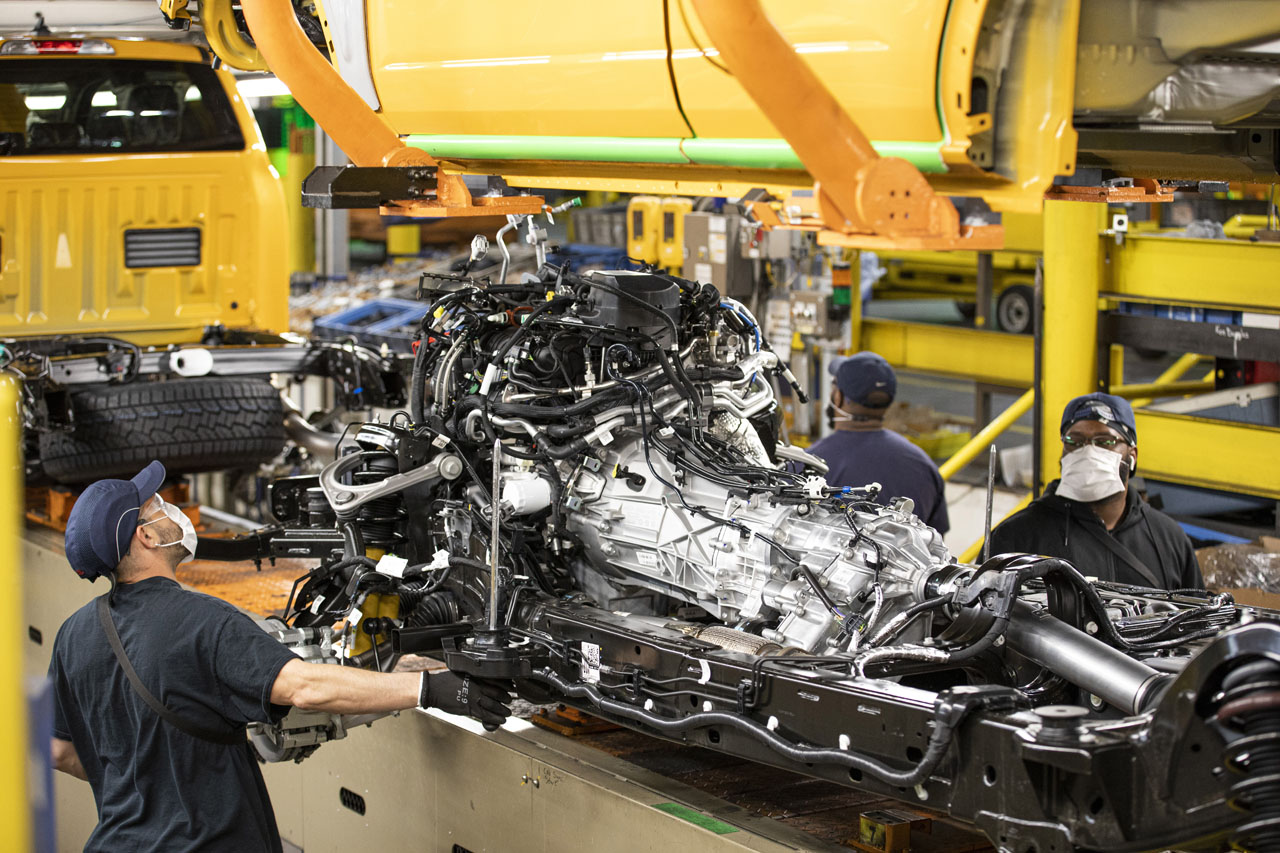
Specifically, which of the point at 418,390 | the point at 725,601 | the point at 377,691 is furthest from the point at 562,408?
the point at 377,691

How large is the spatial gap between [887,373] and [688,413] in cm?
161

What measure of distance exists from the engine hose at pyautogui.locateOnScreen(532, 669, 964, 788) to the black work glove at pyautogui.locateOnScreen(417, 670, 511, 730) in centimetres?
17

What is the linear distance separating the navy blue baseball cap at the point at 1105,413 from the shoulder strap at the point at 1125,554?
0.34 meters

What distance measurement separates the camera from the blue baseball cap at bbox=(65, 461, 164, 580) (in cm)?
363

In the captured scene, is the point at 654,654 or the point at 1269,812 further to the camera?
the point at 654,654

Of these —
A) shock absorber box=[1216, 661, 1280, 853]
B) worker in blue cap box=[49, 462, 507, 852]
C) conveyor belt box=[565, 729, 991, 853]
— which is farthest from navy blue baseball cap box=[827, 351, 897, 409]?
shock absorber box=[1216, 661, 1280, 853]

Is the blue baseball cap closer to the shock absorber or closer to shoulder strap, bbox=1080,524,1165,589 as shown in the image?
the shock absorber

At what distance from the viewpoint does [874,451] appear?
599 centimetres

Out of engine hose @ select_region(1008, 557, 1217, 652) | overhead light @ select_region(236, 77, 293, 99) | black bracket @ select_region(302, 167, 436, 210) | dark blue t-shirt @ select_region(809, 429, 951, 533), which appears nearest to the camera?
engine hose @ select_region(1008, 557, 1217, 652)

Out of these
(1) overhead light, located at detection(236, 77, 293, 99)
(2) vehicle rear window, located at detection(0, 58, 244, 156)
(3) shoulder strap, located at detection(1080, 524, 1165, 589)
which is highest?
(1) overhead light, located at detection(236, 77, 293, 99)

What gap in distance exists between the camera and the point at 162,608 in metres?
3.72

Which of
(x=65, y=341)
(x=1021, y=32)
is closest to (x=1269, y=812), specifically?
(x=1021, y=32)

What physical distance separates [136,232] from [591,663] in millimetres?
4733

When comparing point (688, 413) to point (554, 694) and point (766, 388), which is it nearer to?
point (766, 388)
